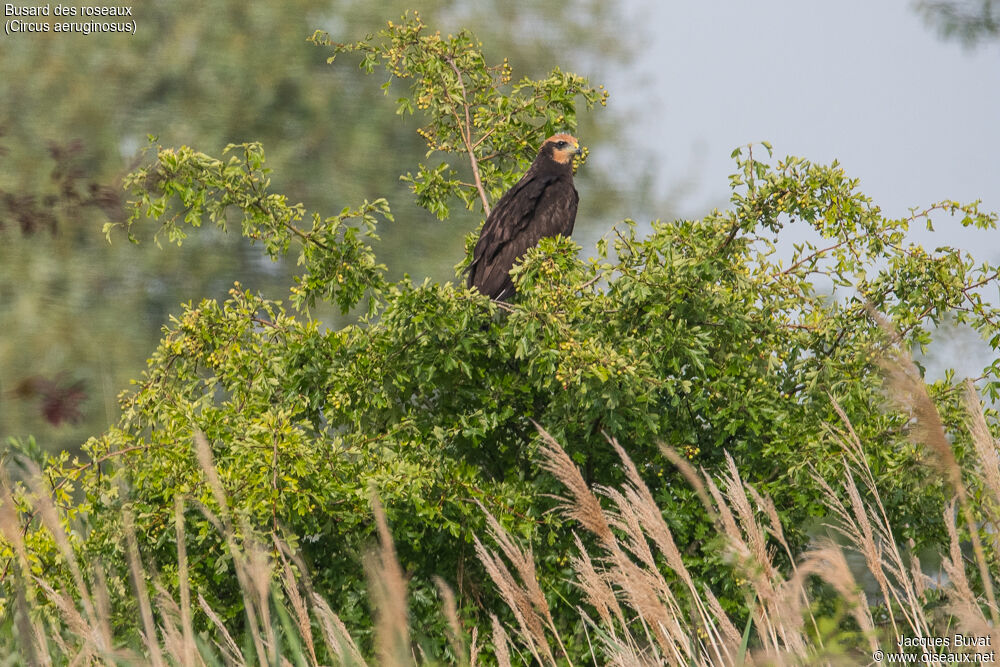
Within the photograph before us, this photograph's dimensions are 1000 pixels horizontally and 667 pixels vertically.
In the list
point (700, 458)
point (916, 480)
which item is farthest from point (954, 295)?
point (700, 458)

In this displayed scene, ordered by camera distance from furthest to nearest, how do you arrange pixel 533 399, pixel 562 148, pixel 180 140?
pixel 180 140
pixel 562 148
pixel 533 399

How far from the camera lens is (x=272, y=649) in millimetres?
1984

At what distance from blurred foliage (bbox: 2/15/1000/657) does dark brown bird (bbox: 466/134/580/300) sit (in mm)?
659

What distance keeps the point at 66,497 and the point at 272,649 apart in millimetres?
2055

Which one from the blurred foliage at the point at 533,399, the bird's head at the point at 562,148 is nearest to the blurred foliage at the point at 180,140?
the bird's head at the point at 562,148

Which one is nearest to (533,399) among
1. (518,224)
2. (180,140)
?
(518,224)

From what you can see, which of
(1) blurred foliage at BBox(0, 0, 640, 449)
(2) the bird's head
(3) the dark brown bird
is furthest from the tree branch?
(1) blurred foliage at BBox(0, 0, 640, 449)

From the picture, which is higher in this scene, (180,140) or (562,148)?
(180,140)

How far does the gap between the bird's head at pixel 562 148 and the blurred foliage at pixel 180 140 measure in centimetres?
658

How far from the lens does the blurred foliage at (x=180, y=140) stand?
1098cm

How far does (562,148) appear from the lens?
16.6ft

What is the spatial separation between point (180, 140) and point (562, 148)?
7173 mm

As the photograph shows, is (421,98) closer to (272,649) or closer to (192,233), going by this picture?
(272,649)

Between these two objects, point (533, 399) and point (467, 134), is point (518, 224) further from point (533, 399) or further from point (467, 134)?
point (533, 399)
